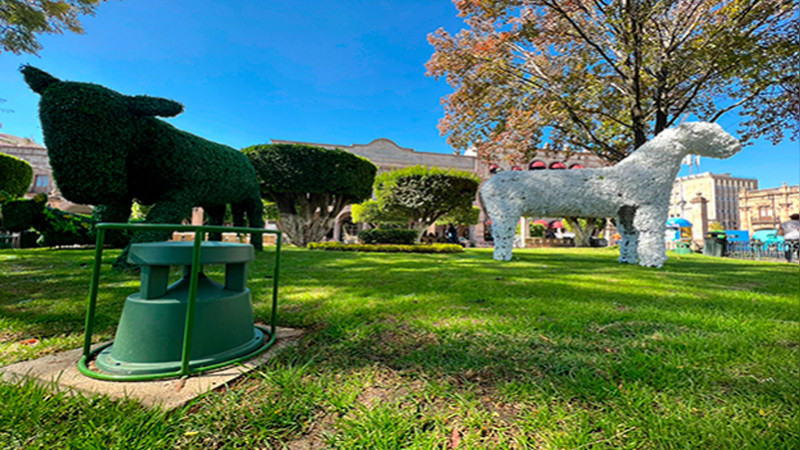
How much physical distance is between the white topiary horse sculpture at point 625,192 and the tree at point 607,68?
9.26 feet

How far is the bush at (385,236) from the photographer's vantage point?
1359 cm

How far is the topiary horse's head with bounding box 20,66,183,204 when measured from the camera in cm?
402

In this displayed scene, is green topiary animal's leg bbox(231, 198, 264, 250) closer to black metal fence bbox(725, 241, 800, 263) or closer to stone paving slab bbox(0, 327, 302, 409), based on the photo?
stone paving slab bbox(0, 327, 302, 409)

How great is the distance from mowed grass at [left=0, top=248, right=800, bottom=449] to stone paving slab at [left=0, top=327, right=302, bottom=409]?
0.22ft

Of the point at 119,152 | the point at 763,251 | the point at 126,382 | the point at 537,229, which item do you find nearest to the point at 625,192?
the point at 126,382

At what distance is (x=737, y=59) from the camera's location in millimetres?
7375

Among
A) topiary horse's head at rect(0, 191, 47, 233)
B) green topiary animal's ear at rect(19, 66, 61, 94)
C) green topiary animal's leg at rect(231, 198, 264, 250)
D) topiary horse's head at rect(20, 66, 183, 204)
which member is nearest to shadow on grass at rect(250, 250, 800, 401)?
topiary horse's head at rect(20, 66, 183, 204)

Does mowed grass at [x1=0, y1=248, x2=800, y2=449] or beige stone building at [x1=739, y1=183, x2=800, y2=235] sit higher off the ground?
beige stone building at [x1=739, y1=183, x2=800, y2=235]

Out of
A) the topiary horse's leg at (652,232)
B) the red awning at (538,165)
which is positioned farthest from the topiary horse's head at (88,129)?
the red awning at (538,165)

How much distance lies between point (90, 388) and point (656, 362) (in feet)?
9.71

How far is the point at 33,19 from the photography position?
7.05m

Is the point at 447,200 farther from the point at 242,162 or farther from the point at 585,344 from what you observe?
the point at 585,344

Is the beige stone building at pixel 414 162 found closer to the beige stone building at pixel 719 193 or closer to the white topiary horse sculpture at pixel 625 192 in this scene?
the white topiary horse sculpture at pixel 625 192

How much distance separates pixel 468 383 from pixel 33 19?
1186 centimetres
